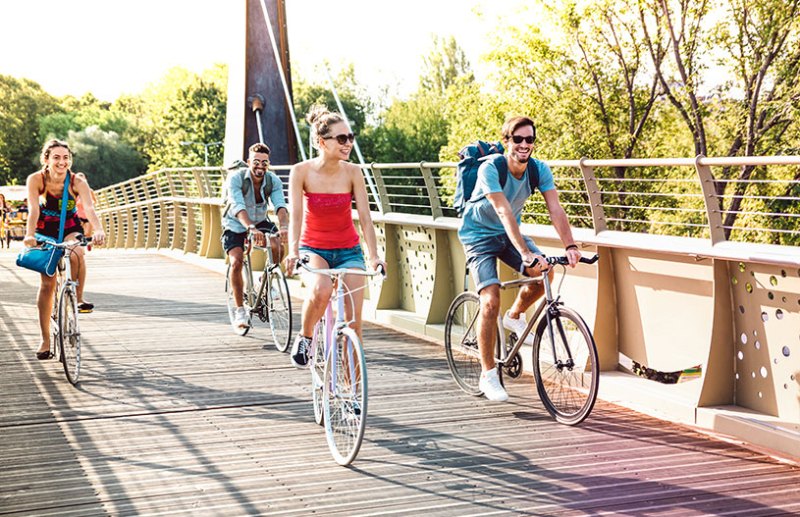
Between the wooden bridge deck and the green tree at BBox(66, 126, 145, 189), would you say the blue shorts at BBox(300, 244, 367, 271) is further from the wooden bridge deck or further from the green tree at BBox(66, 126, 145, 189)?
the green tree at BBox(66, 126, 145, 189)

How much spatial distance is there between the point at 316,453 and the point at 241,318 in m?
4.78

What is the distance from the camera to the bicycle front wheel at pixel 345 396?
19.7 ft

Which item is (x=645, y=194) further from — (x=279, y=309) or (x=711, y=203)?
(x=279, y=309)

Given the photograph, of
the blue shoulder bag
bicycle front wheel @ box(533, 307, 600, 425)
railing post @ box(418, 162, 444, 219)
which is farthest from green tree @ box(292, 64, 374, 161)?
Result: bicycle front wheel @ box(533, 307, 600, 425)

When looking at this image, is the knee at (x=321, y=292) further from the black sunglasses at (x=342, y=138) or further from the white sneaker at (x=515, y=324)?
the white sneaker at (x=515, y=324)

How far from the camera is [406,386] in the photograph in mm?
8469

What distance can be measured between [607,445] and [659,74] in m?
33.2

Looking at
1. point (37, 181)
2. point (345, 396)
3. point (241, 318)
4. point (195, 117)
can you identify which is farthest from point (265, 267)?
point (195, 117)

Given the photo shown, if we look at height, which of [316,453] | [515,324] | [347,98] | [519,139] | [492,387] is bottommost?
[316,453]

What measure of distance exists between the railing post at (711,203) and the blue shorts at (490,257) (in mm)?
1165

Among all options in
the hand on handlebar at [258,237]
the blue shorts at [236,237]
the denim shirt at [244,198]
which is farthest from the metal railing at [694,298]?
the hand on handlebar at [258,237]

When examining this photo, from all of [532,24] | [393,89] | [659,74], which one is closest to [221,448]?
[659,74]

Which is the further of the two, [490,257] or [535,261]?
[490,257]

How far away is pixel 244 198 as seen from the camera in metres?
10.8
